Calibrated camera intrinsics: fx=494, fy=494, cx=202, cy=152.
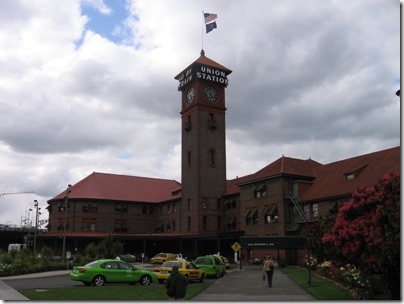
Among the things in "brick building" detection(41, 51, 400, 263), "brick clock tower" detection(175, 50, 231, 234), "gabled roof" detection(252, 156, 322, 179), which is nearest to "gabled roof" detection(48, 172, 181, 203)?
"brick building" detection(41, 51, 400, 263)

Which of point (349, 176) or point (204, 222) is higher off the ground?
point (349, 176)

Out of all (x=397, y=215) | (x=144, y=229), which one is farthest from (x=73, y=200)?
(x=397, y=215)

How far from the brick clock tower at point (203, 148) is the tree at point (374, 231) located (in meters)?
55.8

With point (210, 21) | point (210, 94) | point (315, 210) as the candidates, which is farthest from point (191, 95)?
point (315, 210)

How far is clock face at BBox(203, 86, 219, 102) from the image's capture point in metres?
76.1

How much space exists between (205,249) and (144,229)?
17.2 meters

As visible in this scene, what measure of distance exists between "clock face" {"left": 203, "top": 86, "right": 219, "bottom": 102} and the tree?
59.8m

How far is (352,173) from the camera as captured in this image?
53344mm

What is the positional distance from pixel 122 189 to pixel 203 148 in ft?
74.0

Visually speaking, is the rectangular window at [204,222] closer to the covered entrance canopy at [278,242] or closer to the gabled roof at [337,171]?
the gabled roof at [337,171]

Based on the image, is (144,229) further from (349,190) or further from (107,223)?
(349,190)

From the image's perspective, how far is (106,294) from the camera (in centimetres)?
2117

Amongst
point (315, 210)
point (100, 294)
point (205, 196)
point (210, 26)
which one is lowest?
point (100, 294)

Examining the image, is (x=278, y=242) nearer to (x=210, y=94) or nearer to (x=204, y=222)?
(x=204, y=222)
